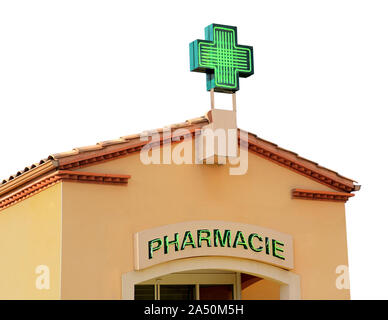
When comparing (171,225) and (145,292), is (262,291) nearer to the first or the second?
(145,292)

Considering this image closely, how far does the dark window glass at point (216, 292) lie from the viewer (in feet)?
64.2

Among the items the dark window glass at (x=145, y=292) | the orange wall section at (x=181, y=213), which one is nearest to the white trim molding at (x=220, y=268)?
the orange wall section at (x=181, y=213)

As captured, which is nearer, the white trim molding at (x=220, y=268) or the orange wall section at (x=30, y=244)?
the orange wall section at (x=30, y=244)

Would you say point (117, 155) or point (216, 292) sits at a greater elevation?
point (117, 155)

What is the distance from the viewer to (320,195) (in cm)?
1881

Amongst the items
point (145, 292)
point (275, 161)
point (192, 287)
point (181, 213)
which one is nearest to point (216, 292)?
point (192, 287)

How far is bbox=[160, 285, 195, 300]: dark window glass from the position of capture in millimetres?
18875

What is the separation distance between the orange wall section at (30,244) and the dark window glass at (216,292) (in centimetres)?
484

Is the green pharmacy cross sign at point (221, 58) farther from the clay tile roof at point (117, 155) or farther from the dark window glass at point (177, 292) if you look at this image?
the dark window glass at point (177, 292)

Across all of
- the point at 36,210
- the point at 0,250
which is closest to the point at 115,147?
the point at 36,210

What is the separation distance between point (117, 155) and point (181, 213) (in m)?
1.98

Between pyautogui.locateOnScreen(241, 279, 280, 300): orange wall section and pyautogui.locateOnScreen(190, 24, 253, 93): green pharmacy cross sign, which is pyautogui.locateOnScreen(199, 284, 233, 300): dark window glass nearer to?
Result: pyautogui.locateOnScreen(241, 279, 280, 300): orange wall section

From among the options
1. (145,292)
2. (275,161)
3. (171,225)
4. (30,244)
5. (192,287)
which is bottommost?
(145,292)
